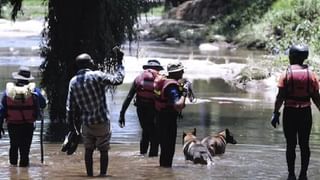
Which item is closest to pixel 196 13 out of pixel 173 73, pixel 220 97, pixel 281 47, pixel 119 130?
pixel 281 47

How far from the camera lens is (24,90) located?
10.8 metres

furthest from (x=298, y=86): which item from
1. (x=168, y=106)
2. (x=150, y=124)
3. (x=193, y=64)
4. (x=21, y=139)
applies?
(x=193, y=64)

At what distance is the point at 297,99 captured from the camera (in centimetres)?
997

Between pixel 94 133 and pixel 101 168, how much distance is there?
1.97 feet

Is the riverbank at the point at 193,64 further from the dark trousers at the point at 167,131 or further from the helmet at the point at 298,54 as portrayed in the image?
the helmet at the point at 298,54

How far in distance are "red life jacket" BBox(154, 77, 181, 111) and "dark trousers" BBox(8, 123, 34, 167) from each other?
186 cm

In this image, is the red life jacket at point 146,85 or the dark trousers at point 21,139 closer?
the dark trousers at point 21,139

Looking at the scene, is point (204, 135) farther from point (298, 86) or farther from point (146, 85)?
point (298, 86)

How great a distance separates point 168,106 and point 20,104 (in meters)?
2.10

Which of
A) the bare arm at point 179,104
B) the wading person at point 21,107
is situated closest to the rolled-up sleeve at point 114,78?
the bare arm at point 179,104

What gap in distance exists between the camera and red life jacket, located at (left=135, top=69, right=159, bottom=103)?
1203cm

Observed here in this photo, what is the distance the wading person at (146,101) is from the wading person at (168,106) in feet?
2.92

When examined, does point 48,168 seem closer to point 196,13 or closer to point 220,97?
point 220,97

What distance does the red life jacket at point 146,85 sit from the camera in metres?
12.0
